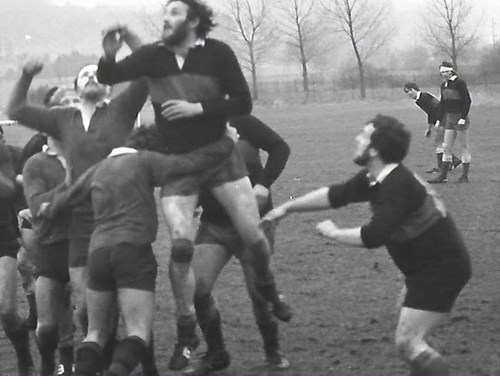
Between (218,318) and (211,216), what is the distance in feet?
2.36

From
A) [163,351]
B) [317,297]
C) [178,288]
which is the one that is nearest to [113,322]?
[178,288]

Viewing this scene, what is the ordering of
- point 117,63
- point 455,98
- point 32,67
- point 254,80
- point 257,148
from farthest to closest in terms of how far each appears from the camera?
1. point 254,80
2. point 455,98
3. point 257,148
4. point 32,67
5. point 117,63

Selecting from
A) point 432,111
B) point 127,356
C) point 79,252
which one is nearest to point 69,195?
point 79,252

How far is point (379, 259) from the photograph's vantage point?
39.7 ft

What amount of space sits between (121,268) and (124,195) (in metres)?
0.43

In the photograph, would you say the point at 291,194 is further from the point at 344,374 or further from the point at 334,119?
the point at 334,119

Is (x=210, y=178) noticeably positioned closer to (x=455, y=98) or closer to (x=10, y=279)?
(x=10, y=279)

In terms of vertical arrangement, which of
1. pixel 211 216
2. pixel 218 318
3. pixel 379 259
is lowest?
pixel 379 259

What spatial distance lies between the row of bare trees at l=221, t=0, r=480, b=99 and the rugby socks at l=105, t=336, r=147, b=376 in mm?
66045

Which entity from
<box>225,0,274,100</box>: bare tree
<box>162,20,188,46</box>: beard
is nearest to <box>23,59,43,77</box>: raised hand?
<box>162,20,188,46</box>: beard

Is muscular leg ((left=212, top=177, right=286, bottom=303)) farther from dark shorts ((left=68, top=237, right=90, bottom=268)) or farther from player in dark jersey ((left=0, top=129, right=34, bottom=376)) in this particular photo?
player in dark jersey ((left=0, top=129, right=34, bottom=376))

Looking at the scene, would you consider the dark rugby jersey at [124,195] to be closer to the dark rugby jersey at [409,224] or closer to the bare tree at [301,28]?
the dark rugby jersey at [409,224]

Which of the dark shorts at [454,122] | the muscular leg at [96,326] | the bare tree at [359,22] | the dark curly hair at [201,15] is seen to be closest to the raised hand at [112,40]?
the dark curly hair at [201,15]

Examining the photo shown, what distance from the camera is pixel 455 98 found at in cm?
1906
